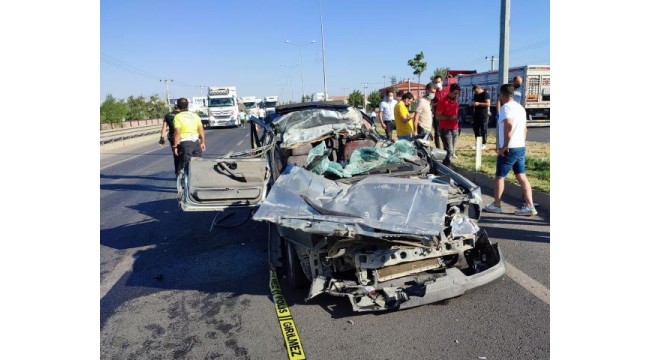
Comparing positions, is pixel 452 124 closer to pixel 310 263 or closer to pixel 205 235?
pixel 205 235

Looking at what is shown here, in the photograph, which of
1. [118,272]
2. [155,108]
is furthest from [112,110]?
[118,272]

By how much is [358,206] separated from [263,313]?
47.4 inches

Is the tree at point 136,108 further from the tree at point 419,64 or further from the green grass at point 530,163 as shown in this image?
the green grass at point 530,163

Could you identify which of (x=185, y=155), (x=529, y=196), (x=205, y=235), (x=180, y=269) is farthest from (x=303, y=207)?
(x=185, y=155)

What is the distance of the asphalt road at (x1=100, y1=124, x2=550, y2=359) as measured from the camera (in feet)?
9.72

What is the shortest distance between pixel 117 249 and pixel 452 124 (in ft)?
22.4

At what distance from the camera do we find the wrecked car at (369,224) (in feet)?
9.99

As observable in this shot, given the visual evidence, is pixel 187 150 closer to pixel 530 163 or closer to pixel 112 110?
pixel 530 163

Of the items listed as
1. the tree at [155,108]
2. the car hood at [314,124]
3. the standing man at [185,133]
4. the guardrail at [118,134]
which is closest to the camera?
the car hood at [314,124]

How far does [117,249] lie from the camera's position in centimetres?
545

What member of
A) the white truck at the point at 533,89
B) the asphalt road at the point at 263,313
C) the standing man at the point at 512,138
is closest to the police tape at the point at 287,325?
the asphalt road at the point at 263,313

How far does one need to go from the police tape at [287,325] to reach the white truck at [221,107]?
97.5 feet

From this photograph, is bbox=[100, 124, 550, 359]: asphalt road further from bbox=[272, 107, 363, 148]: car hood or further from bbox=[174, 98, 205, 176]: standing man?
bbox=[174, 98, 205, 176]: standing man

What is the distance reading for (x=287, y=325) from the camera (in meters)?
3.29
